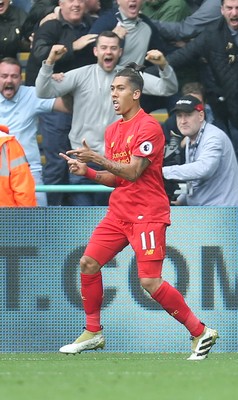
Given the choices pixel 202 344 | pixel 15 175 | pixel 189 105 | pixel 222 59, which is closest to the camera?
pixel 202 344

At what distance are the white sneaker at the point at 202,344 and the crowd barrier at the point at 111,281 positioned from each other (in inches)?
45.5

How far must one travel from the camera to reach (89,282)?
9523 millimetres

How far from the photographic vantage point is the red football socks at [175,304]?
30.3 feet

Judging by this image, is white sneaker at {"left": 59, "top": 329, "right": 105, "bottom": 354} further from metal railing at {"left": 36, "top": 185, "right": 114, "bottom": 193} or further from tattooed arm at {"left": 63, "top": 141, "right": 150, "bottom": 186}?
metal railing at {"left": 36, "top": 185, "right": 114, "bottom": 193}

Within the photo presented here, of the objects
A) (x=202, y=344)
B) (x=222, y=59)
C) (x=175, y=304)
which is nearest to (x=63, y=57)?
(x=222, y=59)

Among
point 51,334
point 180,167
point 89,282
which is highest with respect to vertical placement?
point 180,167

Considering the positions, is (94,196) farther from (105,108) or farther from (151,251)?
(151,251)

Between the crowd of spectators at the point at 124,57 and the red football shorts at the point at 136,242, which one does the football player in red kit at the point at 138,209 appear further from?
the crowd of spectators at the point at 124,57

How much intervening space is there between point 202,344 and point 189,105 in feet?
9.27

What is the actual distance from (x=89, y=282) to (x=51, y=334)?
4.20 feet

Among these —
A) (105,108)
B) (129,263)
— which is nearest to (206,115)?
(105,108)

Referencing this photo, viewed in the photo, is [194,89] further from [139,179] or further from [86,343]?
[86,343]

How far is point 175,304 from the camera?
365 inches

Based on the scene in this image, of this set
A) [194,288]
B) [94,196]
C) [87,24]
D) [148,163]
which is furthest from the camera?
[87,24]
